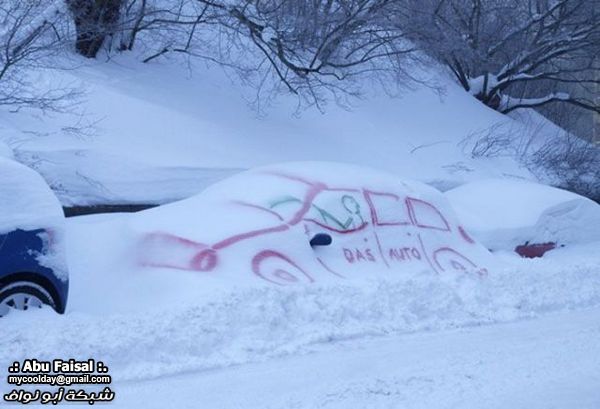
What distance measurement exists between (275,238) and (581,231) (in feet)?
19.2

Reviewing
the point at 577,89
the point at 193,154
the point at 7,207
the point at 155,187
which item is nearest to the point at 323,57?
the point at 193,154

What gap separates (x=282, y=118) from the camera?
51.7ft

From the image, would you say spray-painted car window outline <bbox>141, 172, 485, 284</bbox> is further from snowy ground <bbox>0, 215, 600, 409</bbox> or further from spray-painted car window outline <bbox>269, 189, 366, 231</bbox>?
snowy ground <bbox>0, 215, 600, 409</bbox>

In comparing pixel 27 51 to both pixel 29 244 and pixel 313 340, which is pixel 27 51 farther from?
pixel 313 340

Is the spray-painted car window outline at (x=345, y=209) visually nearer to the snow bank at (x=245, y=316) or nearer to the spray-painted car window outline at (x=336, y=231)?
the spray-painted car window outline at (x=336, y=231)

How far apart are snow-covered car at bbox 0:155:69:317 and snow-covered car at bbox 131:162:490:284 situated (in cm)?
103

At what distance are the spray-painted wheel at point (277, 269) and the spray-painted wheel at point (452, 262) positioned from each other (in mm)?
1931

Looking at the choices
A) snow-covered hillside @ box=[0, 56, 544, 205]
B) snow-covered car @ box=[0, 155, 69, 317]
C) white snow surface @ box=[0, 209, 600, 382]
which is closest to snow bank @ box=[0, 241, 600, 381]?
white snow surface @ box=[0, 209, 600, 382]

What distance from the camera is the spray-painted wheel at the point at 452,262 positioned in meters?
9.18

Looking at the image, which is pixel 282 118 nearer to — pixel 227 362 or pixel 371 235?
pixel 371 235

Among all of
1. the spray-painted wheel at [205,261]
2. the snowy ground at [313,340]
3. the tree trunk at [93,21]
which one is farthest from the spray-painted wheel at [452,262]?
the tree trunk at [93,21]

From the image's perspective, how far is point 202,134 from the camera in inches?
520

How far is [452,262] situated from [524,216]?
8.29 ft

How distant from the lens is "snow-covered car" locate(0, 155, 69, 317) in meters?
6.24
